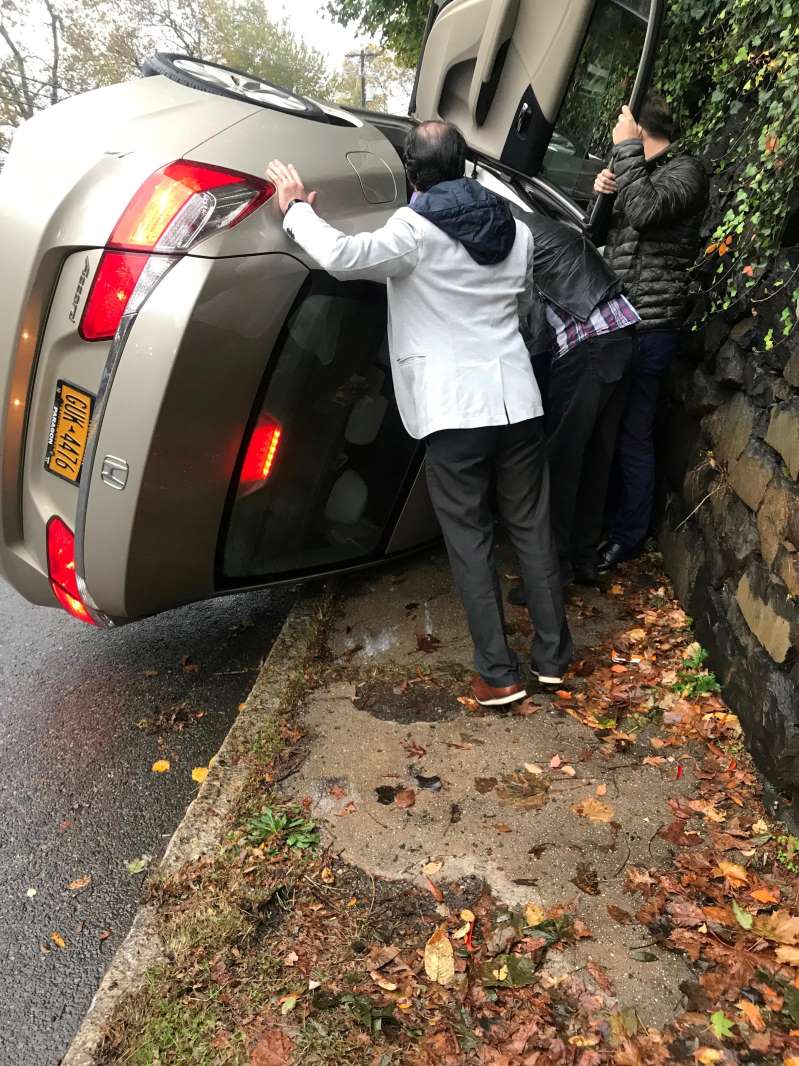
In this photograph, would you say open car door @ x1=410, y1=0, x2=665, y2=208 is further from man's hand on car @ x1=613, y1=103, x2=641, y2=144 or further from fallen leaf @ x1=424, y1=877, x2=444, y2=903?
fallen leaf @ x1=424, y1=877, x2=444, y2=903

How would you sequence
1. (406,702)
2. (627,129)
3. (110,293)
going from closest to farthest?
(110,293) < (406,702) < (627,129)

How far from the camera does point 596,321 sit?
3.05 metres

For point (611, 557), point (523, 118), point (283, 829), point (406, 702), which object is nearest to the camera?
point (283, 829)

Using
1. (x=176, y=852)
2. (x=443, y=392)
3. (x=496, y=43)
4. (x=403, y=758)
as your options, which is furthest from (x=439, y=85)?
(x=176, y=852)

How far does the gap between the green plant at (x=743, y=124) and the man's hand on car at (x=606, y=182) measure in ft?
1.36

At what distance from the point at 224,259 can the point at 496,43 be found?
199 cm

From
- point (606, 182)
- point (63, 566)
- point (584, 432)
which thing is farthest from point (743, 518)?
point (63, 566)

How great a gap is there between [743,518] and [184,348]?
2025mm

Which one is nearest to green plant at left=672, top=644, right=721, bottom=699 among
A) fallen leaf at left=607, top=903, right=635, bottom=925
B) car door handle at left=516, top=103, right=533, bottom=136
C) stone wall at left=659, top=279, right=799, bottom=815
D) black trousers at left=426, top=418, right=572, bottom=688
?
stone wall at left=659, top=279, right=799, bottom=815

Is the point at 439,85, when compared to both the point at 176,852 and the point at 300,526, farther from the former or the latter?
the point at 176,852

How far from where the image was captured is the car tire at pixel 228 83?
2.74 meters

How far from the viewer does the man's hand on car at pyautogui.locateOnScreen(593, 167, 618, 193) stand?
3.21m

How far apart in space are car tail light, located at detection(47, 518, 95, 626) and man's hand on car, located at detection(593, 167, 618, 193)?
99.0 inches

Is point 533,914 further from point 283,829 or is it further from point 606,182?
point 606,182
